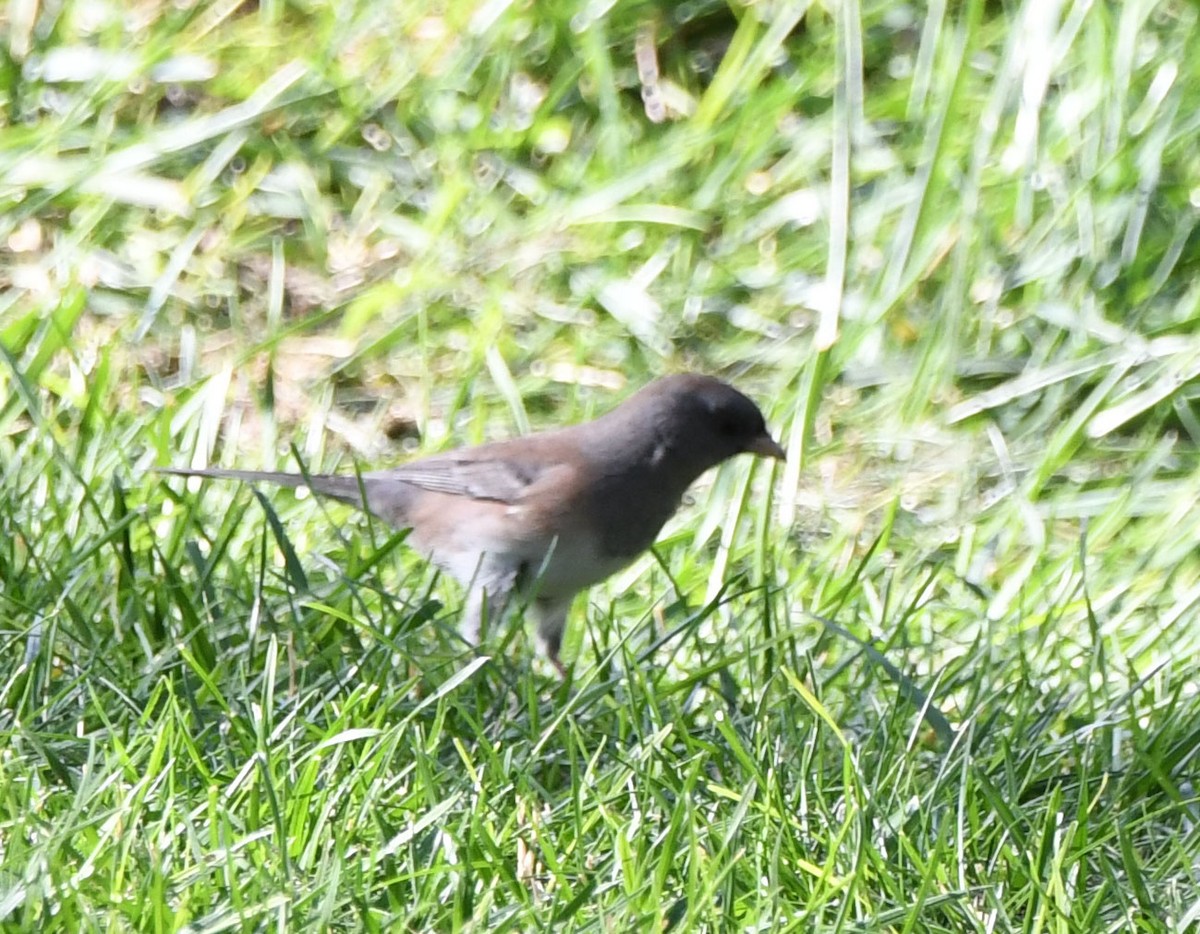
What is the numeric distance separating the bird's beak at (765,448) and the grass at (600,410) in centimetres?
4

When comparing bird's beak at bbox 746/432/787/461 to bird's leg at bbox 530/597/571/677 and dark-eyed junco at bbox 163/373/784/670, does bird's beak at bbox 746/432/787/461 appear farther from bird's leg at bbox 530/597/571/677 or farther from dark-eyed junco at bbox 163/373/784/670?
bird's leg at bbox 530/597/571/677

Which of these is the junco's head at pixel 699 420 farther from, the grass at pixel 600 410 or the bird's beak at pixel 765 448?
the grass at pixel 600 410

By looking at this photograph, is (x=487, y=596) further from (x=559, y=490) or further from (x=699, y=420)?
(x=699, y=420)

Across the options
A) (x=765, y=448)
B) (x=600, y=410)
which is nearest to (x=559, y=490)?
(x=765, y=448)

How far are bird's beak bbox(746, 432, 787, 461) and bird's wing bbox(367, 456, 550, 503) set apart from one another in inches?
17.7

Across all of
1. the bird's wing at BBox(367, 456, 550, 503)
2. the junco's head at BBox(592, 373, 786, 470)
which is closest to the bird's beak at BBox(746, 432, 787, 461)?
the junco's head at BBox(592, 373, 786, 470)

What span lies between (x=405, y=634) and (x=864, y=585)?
1155 mm

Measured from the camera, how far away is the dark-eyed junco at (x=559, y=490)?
12.7 ft

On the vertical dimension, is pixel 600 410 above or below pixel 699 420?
below

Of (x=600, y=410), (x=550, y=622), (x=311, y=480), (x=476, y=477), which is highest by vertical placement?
(x=311, y=480)

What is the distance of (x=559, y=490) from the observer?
156 inches

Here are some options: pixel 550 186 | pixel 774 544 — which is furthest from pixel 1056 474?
pixel 550 186

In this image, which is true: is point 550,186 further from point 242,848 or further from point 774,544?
point 242,848

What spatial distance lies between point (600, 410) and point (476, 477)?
0.92 metres
